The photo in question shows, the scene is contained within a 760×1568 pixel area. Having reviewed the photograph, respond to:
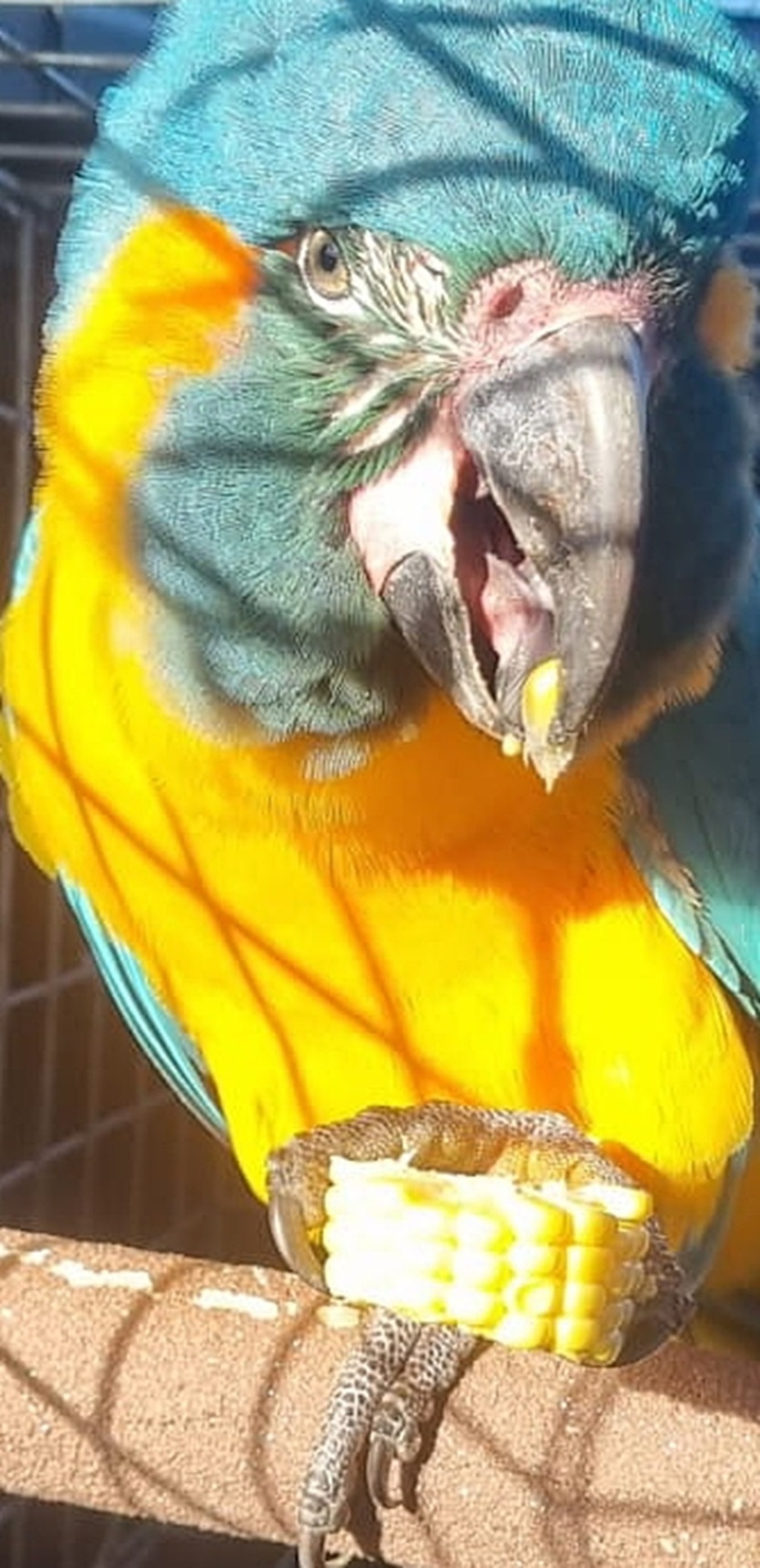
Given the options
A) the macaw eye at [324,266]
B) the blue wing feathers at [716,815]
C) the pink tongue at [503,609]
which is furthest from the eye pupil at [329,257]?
the blue wing feathers at [716,815]

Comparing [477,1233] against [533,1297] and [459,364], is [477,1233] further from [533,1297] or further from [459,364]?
[459,364]

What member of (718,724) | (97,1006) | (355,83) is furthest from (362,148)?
(97,1006)

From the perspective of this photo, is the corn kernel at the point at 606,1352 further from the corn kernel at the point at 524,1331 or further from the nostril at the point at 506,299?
the nostril at the point at 506,299

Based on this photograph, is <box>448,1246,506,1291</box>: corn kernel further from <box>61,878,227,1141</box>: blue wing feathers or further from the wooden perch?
<box>61,878,227,1141</box>: blue wing feathers

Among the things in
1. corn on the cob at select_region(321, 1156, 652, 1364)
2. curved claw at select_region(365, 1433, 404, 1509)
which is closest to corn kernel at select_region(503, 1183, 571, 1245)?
corn on the cob at select_region(321, 1156, 652, 1364)

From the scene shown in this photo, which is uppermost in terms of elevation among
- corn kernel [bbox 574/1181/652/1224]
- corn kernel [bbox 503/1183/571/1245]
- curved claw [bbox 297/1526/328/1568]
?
corn kernel [bbox 503/1183/571/1245]

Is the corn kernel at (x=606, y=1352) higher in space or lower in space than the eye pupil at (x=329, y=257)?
lower

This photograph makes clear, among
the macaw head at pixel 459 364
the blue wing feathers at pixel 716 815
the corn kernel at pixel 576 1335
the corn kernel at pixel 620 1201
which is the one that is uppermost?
the macaw head at pixel 459 364
